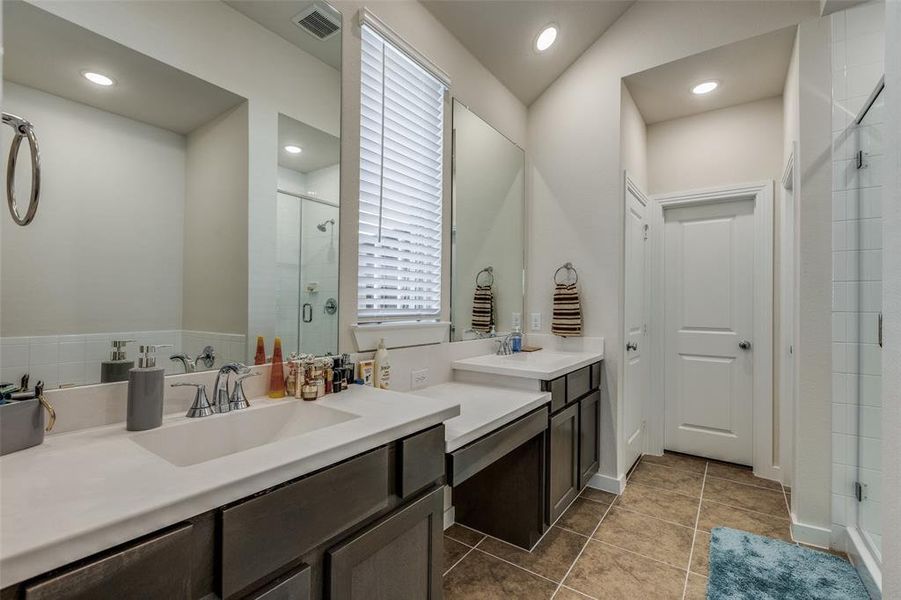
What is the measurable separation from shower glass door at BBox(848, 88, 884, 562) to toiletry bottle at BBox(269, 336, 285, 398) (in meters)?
2.40

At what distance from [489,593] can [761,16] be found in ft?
10.8


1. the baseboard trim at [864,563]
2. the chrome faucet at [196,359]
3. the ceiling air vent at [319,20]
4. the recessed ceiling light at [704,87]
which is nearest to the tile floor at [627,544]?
the baseboard trim at [864,563]

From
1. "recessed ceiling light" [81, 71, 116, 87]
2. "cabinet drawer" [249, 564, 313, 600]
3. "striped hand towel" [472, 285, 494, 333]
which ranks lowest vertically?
"cabinet drawer" [249, 564, 313, 600]

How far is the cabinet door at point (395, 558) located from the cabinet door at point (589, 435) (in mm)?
1446

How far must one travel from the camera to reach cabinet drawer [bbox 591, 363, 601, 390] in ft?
8.63

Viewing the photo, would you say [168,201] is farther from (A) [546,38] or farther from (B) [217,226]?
(A) [546,38]

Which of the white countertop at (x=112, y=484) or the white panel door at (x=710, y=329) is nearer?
the white countertop at (x=112, y=484)

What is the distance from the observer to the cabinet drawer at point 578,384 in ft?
7.49

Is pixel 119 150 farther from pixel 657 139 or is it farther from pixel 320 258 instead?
pixel 657 139

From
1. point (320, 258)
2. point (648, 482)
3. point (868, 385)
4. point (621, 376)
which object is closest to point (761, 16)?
point (868, 385)

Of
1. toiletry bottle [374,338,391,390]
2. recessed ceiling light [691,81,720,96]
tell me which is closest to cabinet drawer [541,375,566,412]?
toiletry bottle [374,338,391,390]

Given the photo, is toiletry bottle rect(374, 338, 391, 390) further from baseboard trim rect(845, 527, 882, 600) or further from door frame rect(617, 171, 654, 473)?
baseboard trim rect(845, 527, 882, 600)

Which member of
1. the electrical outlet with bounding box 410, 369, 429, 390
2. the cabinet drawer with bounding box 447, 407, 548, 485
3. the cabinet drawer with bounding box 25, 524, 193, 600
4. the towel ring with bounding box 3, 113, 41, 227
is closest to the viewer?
the cabinet drawer with bounding box 25, 524, 193, 600

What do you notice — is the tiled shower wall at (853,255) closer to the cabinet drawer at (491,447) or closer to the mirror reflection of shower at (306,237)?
the cabinet drawer at (491,447)
